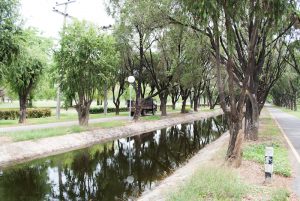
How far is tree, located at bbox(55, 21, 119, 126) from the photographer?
952 inches

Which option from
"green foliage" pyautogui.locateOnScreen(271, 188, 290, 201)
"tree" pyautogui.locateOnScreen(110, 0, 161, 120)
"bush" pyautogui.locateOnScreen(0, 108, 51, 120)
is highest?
"tree" pyautogui.locateOnScreen(110, 0, 161, 120)

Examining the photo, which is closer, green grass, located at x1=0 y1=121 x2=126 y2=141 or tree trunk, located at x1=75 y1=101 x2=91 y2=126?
green grass, located at x1=0 y1=121 x2=126 y2=141

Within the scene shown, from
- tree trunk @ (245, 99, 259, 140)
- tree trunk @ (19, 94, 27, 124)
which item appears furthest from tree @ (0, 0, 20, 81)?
tree trunk @ (245, 99, 259, 140)

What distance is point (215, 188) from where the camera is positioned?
30.1 feet

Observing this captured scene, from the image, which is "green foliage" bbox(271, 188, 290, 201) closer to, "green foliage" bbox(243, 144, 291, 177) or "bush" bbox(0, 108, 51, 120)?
"green foliage" bbox(243, 144, 291, 177)

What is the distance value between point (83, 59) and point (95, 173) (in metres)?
11.6

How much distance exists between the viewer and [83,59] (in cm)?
2416

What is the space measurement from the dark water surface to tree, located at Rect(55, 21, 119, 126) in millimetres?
4958

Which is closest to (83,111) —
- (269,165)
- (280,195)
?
(269,165)

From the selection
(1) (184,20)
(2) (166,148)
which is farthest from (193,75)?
(1) (184,20)

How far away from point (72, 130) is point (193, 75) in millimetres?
19935

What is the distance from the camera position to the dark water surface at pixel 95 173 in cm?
1149

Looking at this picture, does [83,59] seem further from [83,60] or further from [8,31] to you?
[8,31]

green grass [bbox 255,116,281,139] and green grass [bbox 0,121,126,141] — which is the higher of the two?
green grass [bbox 0,121,126,141]
